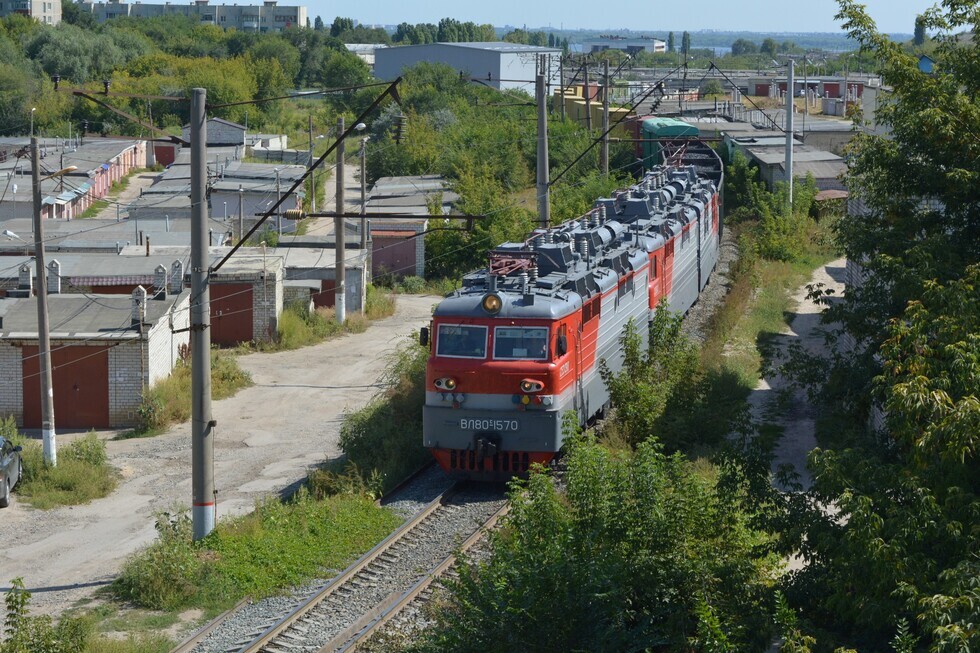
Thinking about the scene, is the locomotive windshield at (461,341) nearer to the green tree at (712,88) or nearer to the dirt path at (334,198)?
the dirt path at (334,198)

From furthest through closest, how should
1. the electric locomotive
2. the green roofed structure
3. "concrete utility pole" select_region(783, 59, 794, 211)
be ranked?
the green roofed structure < "concrete utility pole" select_region(783, 59, 794, 211) < the electric locomotive

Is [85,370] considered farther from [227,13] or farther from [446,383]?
[227,13]

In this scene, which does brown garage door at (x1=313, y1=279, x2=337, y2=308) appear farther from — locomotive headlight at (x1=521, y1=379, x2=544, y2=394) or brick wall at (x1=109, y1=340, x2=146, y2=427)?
locomotive headlight at (x1=521, y1=379, x2=544, y2=394)

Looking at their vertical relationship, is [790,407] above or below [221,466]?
above

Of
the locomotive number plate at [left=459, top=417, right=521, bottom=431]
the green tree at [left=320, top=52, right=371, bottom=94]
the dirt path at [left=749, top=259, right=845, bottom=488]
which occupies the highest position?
the green tree at [left=320, top=52, right=371, bottom=94]

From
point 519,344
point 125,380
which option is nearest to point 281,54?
point 125,380

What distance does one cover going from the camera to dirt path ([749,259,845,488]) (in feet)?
55.8

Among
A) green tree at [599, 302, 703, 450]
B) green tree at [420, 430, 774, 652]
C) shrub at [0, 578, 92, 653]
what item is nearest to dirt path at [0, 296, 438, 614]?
shrub at [0, 578, 92, 653]

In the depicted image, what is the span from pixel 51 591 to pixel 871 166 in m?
10.3

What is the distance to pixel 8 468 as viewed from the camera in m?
18.6

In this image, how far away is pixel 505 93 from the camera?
244 ft

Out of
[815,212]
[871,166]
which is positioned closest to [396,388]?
[871,166]

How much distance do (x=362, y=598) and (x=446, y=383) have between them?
3847 mm

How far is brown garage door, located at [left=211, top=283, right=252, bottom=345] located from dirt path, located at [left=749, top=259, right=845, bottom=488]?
13.2 metres
